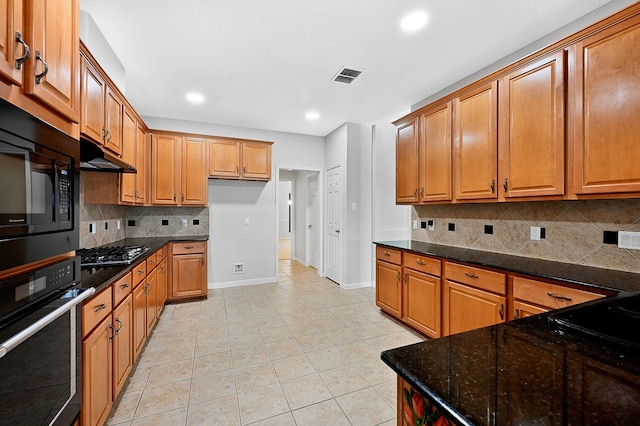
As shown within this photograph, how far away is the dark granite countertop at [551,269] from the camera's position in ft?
5.35

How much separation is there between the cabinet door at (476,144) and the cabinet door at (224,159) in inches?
123

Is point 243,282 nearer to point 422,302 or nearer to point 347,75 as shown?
point 422,302

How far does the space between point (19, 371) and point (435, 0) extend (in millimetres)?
2854

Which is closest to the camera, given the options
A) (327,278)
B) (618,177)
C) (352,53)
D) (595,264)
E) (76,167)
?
(76,167)

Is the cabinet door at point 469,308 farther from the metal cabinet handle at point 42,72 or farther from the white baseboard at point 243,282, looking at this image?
the white baseboard at point 243,282

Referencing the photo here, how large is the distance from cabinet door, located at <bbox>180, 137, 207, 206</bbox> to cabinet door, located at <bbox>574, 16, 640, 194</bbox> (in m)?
4.19

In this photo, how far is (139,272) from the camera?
7.90 feet

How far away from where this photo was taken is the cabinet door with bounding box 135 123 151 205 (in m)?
3.55

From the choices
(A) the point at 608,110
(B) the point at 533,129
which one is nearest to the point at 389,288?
(B) the point at 533,129

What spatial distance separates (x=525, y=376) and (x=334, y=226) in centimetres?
447

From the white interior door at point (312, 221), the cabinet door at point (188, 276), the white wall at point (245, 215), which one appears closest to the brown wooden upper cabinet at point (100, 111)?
the cabinet door at point (188, 276)

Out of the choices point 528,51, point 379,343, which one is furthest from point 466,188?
point 379,343

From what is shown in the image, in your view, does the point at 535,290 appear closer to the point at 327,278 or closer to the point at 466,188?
the point at 466,188

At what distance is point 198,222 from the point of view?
4605 millimetres
